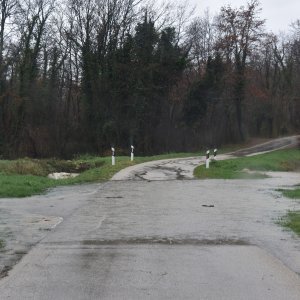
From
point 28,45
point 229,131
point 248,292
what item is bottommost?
point 248,292

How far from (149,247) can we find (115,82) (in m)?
43.1

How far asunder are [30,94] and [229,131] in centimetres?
2247

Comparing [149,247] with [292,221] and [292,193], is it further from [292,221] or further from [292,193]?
[292,193]

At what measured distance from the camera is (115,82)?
5078 centimetres

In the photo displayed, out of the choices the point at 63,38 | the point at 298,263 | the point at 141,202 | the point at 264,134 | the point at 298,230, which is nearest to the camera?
the point at 298,263

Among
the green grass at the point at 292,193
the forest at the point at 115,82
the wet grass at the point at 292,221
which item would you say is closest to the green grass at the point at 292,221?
the wet grass at the point at 292,221

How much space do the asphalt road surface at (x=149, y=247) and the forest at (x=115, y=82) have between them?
34.8m

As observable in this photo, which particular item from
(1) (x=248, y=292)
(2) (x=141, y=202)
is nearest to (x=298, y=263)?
(1) (x=248, y=292)

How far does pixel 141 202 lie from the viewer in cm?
1446

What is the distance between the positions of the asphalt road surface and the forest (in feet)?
114

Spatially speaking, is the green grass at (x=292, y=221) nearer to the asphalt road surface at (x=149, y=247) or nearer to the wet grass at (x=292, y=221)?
the wet grass at (x=292, y=221)

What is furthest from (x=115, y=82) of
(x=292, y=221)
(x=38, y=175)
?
(x=292, y=221)

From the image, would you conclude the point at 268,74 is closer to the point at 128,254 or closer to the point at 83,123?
the point at 83,123

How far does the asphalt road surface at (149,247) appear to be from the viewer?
20.7 feet
